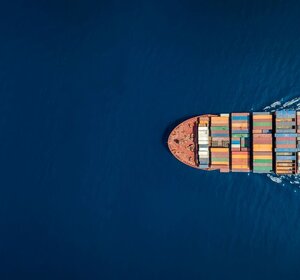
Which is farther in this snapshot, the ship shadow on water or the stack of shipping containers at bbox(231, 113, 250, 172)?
the ship shadow on water

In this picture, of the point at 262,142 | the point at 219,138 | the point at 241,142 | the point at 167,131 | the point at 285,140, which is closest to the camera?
the point at 285,140

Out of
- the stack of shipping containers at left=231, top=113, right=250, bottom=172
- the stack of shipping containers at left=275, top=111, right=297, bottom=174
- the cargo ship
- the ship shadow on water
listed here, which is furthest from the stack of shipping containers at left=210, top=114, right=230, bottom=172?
the stack of shipping containers at left=275, top=111, right=297, bottom=174

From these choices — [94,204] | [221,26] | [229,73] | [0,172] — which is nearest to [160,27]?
[221,26]

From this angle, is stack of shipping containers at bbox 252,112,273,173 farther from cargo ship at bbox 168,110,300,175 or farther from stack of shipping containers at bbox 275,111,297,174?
stack of shipping containers at bbox 275,111,297,174

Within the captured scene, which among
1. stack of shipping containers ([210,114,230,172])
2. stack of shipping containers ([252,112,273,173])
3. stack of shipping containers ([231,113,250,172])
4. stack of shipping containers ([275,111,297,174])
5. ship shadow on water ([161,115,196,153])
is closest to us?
stack of shipping containers ([275,111,297,174])

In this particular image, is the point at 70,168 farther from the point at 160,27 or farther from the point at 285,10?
the point at 285,10

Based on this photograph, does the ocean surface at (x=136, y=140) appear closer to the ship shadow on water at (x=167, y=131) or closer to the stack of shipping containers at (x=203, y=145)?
the ship shadow on water at (x=167, y=131)

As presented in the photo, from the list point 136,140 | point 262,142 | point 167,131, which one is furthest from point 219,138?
point 136,140

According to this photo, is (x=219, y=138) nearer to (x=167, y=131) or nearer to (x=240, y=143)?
(x=240, y=143)
